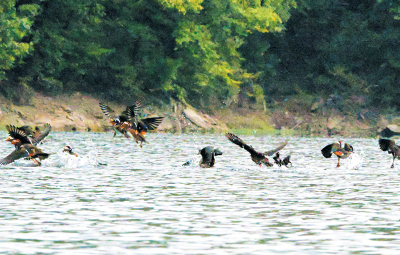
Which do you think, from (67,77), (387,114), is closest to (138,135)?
(67,77)

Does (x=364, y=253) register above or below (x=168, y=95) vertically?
below

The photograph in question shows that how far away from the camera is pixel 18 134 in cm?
2119

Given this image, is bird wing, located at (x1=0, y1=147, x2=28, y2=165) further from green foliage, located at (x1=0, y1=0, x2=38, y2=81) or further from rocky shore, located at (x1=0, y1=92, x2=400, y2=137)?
rocky shore, located at (x1=0, y1=92, x2=400, y2=137)

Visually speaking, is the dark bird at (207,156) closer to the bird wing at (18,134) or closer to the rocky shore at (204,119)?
the bird wing at (18,134)

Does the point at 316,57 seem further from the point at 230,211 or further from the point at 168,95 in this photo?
the point at 230,211

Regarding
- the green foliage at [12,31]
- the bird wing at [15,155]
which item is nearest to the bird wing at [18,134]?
the bird wing at [15,155]

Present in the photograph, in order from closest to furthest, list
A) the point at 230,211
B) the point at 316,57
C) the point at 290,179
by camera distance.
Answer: the point at 230,211
the point at 290,179
the point at 316,57

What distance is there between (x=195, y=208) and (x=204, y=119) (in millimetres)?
39219

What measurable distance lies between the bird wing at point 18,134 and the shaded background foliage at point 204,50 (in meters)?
24.7

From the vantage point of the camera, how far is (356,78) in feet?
188

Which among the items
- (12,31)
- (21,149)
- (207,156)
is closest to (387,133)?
(12,31)

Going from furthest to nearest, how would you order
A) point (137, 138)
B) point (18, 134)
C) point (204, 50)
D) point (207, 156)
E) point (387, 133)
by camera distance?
point (387, 133) < point (204, 50) < point (137, 138) < point (207, 156) < point (18, 134)

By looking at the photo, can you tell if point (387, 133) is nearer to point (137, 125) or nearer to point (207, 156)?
point (137, 125)

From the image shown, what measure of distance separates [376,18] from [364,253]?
48.8 meters
